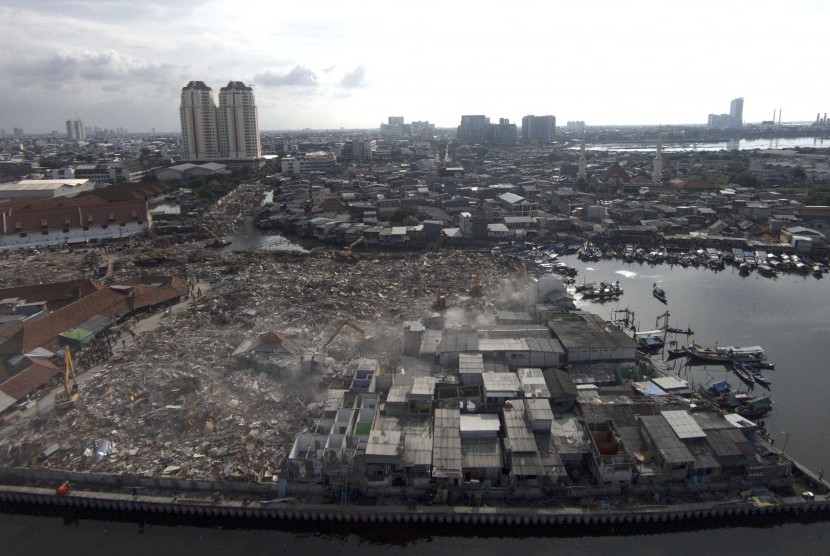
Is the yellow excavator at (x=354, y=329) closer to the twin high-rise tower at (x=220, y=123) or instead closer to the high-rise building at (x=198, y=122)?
the twin high-rise tower at (x=220, y=123)

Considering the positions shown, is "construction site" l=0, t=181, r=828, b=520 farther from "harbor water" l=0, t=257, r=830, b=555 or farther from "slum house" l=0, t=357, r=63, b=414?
"harbor water" l=0, t=257, r=830, b=555

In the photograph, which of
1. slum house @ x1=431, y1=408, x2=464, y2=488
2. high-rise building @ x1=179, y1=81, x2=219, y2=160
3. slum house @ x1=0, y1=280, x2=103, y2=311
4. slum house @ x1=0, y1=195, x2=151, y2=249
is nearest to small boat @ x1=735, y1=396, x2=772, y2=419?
slum house @ x1=431, y1=408, x2=464, y2=488

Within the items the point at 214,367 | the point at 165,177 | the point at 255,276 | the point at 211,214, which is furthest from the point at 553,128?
the point at 214,367

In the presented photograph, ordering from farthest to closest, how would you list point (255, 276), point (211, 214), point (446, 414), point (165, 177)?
1. point (165, 177)
2. point (211, 214)
3. point (255, 276)
4. point (446, 414)

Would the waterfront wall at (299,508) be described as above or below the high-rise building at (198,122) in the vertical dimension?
below

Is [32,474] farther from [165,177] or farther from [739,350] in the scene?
[165,177]

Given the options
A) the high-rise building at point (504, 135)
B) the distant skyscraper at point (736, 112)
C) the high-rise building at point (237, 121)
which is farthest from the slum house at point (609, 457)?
the distant skyscraper at point (736, 112)
